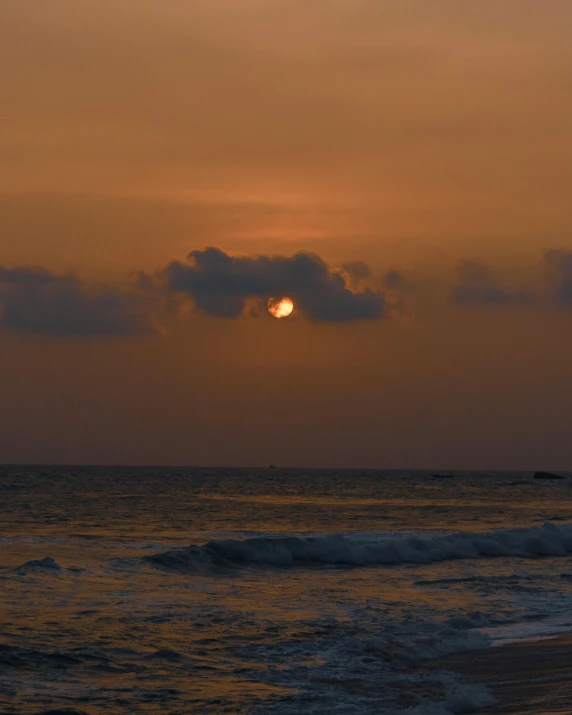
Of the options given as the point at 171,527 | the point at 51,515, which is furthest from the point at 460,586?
the point at 51,515

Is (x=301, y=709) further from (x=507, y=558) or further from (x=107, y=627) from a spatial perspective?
(x=507, y=558)

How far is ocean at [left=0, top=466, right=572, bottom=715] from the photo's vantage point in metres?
14.2

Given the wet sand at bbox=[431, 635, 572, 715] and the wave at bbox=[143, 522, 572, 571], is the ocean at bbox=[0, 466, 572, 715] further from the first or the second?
the wet sand at bbox=[431, 635, 572, 715]

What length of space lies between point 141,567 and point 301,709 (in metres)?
16.7

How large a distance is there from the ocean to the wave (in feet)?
0.31

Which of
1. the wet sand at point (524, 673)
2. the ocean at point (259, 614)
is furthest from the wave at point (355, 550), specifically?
the wet sand at point (524, 673)

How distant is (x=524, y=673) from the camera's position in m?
15.9

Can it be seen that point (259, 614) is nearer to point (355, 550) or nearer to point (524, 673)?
point (524, 673)

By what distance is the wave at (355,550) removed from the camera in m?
33.0

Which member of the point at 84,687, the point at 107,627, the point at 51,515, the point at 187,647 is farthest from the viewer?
the point at 51,515

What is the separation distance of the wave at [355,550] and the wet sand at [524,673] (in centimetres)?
1434

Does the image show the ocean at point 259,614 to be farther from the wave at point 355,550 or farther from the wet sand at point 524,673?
the wet sand at point 524,673

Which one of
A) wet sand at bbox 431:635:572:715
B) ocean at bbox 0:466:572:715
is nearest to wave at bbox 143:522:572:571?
ocean at bbox 0:466:572:715

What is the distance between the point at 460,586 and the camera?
2808 centimetres
